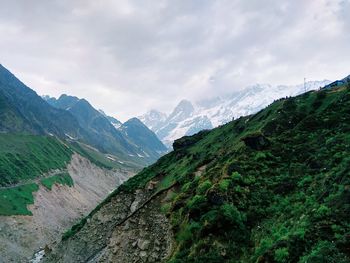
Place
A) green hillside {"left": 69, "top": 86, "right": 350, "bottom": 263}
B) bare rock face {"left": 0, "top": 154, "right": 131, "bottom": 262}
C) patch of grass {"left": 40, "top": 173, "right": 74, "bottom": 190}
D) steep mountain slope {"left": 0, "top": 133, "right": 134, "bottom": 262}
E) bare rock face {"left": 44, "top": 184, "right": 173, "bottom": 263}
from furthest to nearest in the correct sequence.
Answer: patch of grass {"left": 40, "top": 173, "right": 74, "bottom": 190}, steep mountain slope {"left": 0, "top": 133, "right": 134, "bottom": 262}, bare rock face {"left": 0, "top": 154, "right": 131, "bottom": 262}, bare rock face {"left": 44, "top": 184, "right": 173, "bottom": 263}, green hillside {"left": 69, "top": 86, "right": 350, "bottom": 263}

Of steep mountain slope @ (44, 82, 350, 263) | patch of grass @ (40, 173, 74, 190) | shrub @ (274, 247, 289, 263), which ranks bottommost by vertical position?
shrub @ (274, 247, 289, 263)

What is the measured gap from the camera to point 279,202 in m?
31.1

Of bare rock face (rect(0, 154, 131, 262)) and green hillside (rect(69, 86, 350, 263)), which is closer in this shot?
green hillside (rect(69, 86, 350, 263))

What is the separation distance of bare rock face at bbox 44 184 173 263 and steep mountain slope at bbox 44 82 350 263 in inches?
5.7

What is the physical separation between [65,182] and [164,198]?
146943 millimetres

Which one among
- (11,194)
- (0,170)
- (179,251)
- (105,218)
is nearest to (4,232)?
(11,194)

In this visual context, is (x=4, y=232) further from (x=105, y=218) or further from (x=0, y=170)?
(x=0, y=170)

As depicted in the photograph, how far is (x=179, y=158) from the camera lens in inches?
3339

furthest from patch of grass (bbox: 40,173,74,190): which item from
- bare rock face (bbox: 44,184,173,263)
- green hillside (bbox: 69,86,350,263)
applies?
green hillside (bbox: 69,86,350,263)

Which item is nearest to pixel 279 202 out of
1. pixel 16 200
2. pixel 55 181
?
pixel 16 200

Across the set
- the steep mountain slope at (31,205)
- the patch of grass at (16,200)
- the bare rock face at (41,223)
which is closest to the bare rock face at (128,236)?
the bare rock face at (41,223)

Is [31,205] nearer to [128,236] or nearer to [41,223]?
[41,223]

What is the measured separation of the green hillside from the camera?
22.6m

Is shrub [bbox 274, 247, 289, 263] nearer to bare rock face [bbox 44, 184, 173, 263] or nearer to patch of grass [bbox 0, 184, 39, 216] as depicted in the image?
bare rock face [bbox 44, 184, 173, 263]
